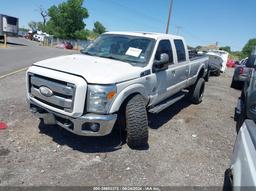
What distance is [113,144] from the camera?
4.59 meters

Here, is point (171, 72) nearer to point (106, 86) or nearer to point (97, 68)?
point (97, 68)

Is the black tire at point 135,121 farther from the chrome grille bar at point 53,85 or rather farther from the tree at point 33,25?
the tree at point 33,25

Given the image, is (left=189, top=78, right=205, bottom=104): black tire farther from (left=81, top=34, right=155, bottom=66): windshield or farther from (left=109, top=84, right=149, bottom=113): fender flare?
(left=109, top=84, right=149, bottom=113): fender flare

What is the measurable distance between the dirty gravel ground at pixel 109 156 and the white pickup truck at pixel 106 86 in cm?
44

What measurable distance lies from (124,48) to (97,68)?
1.22 meters

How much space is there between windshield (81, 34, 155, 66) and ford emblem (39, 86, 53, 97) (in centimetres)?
151

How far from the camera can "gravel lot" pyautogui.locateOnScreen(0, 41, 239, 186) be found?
356 centimetres

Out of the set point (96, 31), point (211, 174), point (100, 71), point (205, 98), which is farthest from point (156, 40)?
point (96, 31)

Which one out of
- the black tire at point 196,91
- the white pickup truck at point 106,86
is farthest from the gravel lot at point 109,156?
the black tire at point 196,91

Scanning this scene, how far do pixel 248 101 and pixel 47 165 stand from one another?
3810 millimetres

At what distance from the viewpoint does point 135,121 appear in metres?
4.16

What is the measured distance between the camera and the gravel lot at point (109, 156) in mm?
3562

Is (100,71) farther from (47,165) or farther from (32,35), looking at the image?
(32,35)

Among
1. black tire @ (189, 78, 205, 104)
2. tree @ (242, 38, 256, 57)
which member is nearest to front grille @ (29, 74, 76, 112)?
black tire @ (189, 78, 205, 104)
